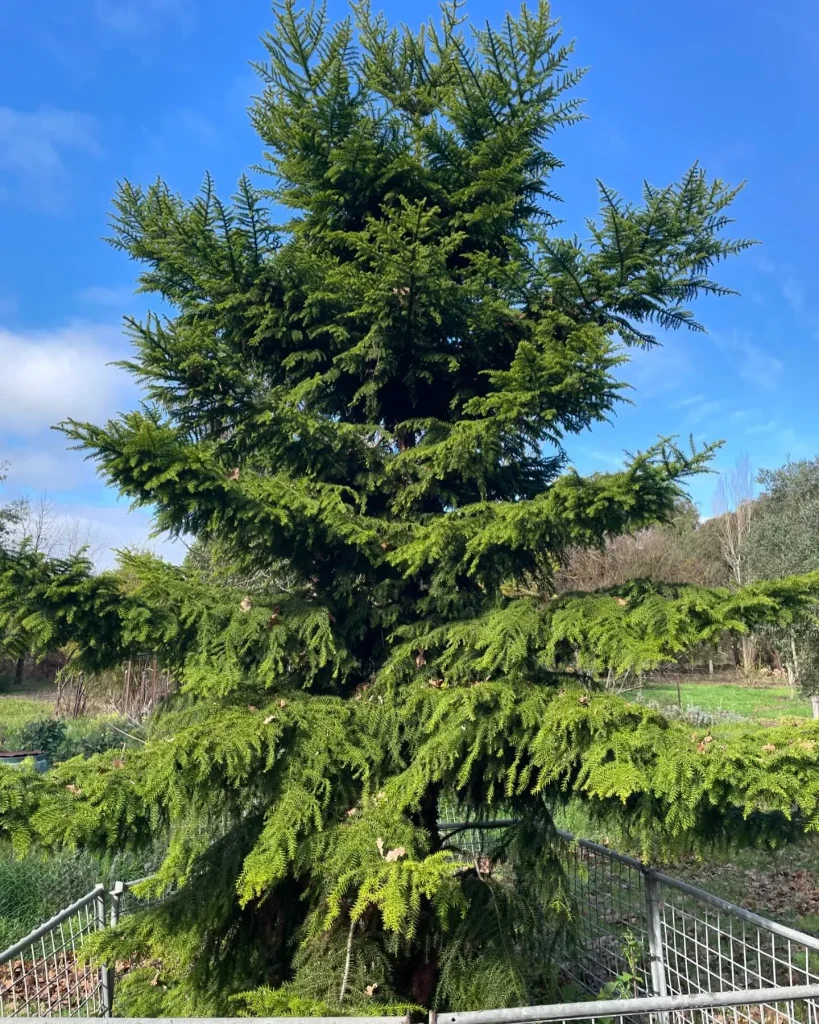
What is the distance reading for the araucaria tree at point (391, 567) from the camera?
99.2 inches

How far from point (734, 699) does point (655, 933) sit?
18626 millimetres

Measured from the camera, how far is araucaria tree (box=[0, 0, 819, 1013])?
2.52m

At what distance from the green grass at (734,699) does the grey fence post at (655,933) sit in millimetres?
11711

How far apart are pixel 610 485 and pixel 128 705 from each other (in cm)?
1401

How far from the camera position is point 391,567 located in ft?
12.2

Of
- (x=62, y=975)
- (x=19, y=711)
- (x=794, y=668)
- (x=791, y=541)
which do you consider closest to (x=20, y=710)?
(x=19, y=711)

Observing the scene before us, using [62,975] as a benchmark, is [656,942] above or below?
above

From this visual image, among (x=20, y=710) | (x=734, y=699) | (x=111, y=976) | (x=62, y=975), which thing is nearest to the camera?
(x=111, y=976)

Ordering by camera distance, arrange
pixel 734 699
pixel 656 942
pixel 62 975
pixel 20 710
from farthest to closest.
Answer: pixel 20 710, pixel 734 699, pixel 62 975, pixel 656 942

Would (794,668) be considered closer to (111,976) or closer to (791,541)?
(791,541)

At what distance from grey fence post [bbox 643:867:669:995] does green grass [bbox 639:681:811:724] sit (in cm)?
1171

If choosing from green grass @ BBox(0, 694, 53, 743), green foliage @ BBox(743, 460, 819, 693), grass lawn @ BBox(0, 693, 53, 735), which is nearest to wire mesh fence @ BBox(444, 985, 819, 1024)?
green grass @ BBox(0, 694, 53, 743)

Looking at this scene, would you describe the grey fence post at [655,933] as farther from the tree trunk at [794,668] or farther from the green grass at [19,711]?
the tree trunk at [794,668]

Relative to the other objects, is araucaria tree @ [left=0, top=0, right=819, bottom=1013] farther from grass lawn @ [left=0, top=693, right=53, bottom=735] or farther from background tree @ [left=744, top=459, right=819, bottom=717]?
background tree @ [left=744, top=459, right=819, bottom=717]
